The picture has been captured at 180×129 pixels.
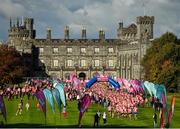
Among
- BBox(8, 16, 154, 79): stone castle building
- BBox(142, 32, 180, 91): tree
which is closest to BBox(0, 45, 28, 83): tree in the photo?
BBox(142, 32, 180, 91): tree

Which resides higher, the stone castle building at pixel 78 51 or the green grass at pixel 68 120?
the stone castle building at pixel 78 51

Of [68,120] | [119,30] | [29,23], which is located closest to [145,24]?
[119,30]

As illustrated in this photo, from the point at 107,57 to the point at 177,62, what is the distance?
167 feet

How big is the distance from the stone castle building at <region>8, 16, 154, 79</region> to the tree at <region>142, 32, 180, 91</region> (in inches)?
1448

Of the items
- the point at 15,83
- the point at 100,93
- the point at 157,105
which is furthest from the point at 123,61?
the point at 157,105

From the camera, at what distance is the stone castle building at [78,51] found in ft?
462

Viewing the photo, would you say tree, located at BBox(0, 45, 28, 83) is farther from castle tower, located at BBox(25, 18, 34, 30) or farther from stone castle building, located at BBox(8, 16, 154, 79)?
castle tower, located at BBox(25, 18, 34, 30)

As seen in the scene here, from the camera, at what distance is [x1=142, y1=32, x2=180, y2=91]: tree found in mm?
89188

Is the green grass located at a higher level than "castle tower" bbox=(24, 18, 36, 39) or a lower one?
lower

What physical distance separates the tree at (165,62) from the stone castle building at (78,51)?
36.8 m

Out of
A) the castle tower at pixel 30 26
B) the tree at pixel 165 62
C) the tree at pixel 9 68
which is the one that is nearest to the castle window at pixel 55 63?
the castle tower at pixel 30 26

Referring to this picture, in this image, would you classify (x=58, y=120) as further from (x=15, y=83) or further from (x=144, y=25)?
(x=144, y=25)

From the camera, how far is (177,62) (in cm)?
9469

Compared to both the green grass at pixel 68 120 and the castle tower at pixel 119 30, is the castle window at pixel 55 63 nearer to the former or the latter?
the castle tower at pixel 119 30
